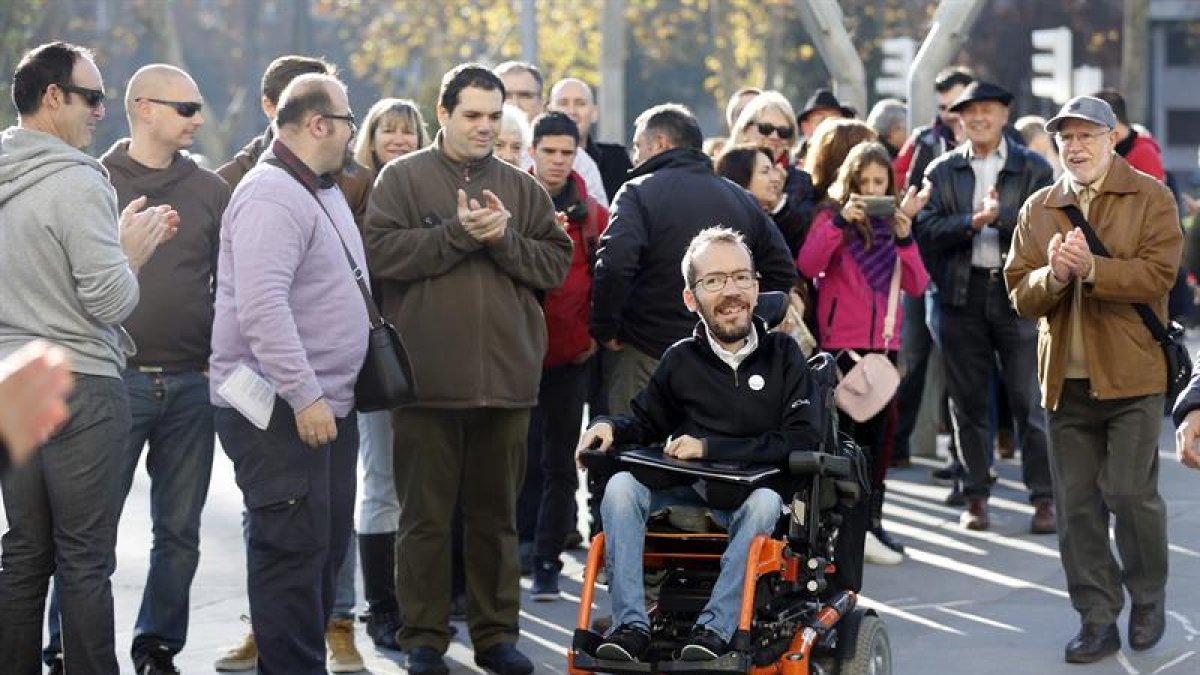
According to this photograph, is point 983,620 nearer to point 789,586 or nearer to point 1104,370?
point 1104,370

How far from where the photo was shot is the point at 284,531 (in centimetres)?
743

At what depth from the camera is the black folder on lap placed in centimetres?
710

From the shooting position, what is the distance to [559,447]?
10180 millimetres

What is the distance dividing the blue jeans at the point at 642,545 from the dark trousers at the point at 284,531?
98cm

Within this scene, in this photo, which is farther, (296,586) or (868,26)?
(868,26)

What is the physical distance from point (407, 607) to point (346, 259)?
1.50m

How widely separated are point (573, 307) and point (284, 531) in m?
2.81

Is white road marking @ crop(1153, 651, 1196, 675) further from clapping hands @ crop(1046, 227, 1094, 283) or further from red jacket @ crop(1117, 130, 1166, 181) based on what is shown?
red jacket @ crop(1117, 130, 1166, 181)

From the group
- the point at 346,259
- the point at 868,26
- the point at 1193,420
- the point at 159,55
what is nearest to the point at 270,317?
the point at 346,259

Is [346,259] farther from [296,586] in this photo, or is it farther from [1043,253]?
[1043,253]

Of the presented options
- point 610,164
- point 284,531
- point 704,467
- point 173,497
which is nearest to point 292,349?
point 284,531

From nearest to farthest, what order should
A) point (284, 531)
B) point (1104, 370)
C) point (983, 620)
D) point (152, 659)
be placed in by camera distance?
point (284, 531) → point (152, 659) → point (1104, 370) → point (983, 620)

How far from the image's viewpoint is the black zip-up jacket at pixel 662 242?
945 cm

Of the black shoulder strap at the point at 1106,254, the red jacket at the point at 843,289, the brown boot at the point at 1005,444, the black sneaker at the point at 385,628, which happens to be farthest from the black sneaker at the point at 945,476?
the black sneaker at the point at 385,628
